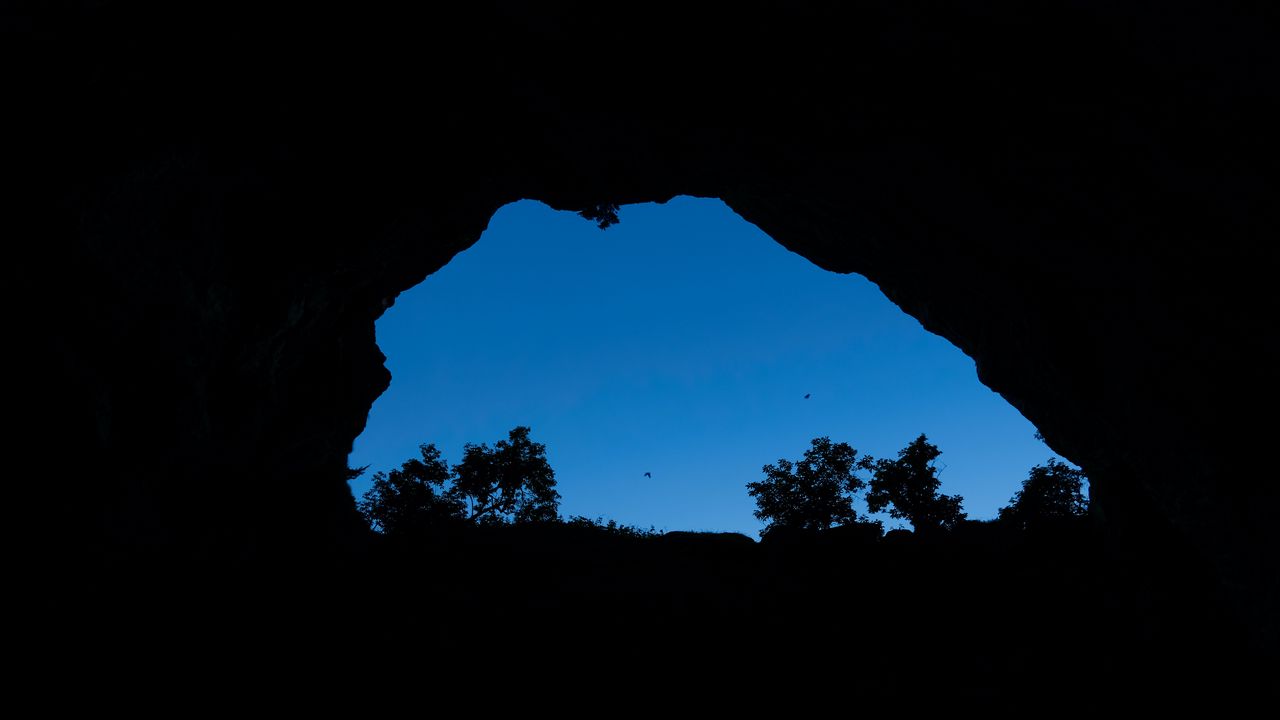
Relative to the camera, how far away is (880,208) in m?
15.2

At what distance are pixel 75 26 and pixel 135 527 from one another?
1013 centimetres

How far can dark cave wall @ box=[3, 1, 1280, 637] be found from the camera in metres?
8.44

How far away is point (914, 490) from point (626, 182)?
83.8ft

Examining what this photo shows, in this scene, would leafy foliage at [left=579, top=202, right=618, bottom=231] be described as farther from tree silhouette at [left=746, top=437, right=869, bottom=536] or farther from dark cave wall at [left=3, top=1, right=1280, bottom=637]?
tree silhouette at [left=746, top=437, right=869, bottom=536]

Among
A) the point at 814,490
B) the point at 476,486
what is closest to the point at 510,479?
the point at 476,486

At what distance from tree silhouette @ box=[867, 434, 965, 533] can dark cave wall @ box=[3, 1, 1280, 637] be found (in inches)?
523

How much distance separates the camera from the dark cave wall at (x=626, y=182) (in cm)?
844

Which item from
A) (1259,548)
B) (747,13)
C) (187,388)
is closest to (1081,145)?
(747,13)

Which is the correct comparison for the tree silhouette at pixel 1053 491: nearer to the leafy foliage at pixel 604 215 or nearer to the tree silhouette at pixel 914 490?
the tree silhouette at pixel 914 490

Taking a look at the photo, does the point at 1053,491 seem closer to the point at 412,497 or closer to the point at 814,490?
the point at 814,490

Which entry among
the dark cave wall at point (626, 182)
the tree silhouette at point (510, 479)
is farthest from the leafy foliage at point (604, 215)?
the tree silhouette at point (510, 479)

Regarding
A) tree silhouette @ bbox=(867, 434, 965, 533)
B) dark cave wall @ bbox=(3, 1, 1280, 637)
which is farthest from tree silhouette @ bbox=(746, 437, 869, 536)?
dark cave wall @ bbox=(3, 1, 1280, 637)

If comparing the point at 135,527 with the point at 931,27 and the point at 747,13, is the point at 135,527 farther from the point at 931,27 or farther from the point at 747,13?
the point at 931,27

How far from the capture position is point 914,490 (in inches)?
1196
